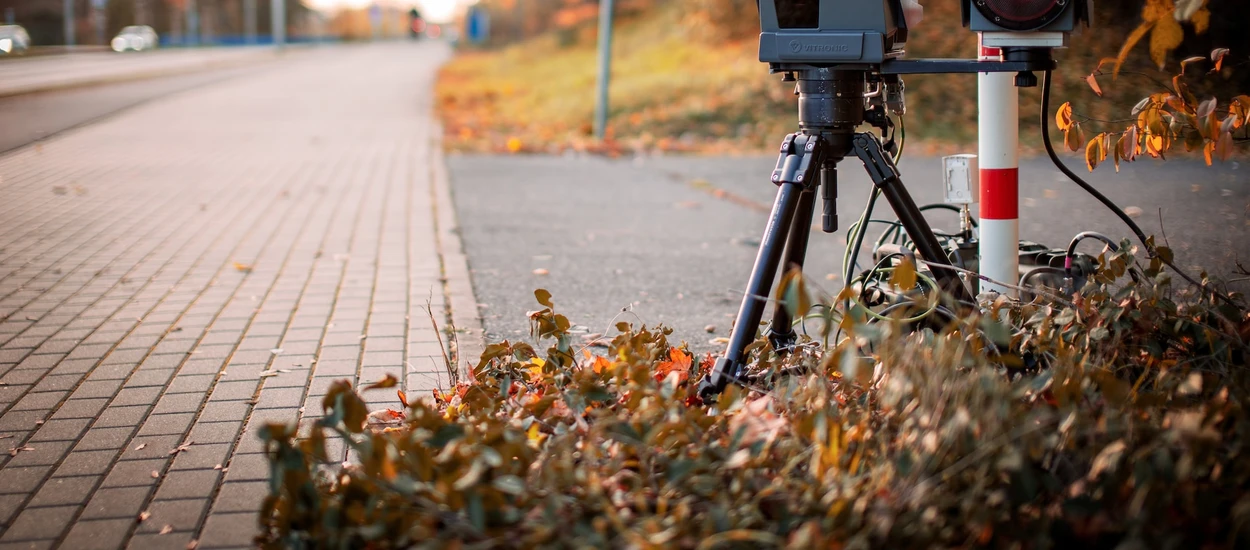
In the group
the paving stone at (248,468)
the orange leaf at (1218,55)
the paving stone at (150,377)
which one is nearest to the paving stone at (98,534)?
the paving stone at (248,468)

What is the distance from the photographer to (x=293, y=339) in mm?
4344

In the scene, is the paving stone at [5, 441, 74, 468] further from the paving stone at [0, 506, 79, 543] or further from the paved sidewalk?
the paved sidewalk

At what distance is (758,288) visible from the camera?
2.72 metres

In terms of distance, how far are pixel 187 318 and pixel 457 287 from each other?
1.25 meters

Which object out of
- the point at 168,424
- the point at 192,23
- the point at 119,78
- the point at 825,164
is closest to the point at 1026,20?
the point at 825,164

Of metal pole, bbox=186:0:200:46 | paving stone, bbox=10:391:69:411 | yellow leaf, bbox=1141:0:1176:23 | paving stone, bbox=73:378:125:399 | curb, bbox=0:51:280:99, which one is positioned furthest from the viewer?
metal pole, bbox=186:0:200:46

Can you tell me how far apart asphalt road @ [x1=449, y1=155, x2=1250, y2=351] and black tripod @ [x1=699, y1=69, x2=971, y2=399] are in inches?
28.6

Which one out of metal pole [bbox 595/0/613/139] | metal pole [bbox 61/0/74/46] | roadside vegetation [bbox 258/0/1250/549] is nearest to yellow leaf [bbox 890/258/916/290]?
roadside vegetation [bbox 258/0/1250/549]

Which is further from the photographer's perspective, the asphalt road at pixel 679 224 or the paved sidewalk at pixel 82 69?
the paved sidewalk at pixel 82 69

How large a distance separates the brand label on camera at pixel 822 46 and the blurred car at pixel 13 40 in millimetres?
7107

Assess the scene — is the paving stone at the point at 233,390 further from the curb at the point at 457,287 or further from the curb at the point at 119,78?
the curb at the point at 119,78

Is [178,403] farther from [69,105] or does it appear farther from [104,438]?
[69,105]

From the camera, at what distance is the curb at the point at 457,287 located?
404 cm

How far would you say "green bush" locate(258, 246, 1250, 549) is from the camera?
1901 millimetres
